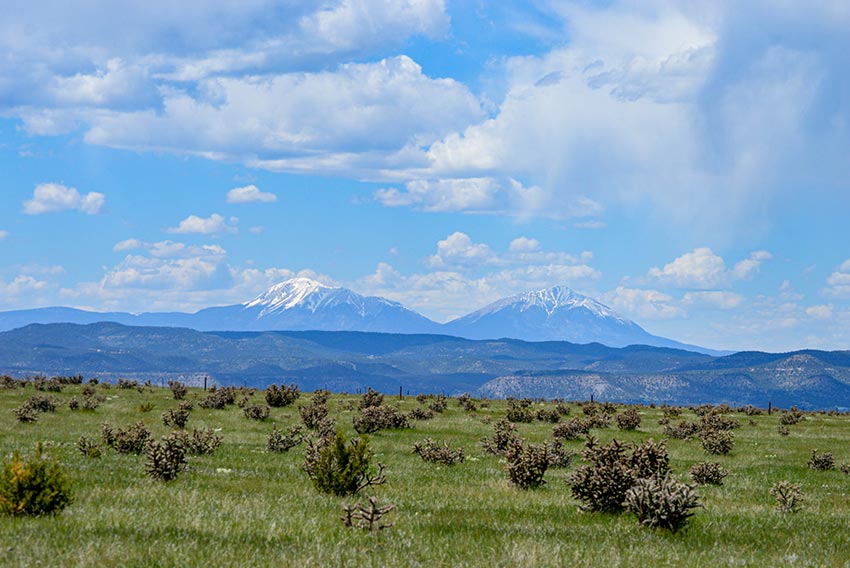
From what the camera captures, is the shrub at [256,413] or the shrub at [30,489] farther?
the shrub at [256,413]

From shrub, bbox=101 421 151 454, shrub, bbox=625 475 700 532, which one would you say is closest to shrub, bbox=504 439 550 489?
shrub, bbox=625 475 700 532

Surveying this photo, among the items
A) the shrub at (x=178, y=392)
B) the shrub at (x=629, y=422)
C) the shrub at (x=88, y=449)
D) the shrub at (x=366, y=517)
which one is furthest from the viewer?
the shrub at (x=178, y=392)

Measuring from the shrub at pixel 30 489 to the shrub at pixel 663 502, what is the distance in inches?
363

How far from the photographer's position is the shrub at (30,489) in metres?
11.9

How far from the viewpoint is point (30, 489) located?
474 inches

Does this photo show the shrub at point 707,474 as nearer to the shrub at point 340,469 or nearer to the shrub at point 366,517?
the shrub at point 340,469

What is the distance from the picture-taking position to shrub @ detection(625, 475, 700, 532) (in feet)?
41.3

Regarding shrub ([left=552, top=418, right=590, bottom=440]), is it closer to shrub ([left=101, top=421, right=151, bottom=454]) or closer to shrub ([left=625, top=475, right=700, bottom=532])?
shrub ([left=101, top=421, right=151, bottom=454])

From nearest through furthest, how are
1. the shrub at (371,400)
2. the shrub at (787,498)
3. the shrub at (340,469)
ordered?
1. the shrub at (340,469)
2. the shrub at (787,498)
3. the shrub at (371,400)

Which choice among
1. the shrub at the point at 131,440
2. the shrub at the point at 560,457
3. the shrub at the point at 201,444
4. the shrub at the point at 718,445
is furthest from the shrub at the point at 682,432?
the shrub at the point at 131,440

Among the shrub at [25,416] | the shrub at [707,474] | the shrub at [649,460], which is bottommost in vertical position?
the shrub at [25,416]

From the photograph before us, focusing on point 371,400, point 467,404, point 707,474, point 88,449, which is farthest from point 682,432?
point 88,449

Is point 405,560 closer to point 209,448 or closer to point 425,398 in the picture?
point 209,448

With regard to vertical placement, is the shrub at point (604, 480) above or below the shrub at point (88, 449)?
above
